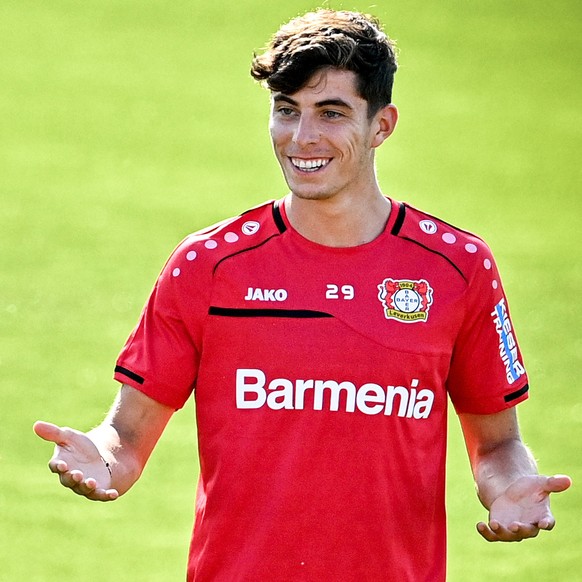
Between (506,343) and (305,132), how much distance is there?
0.78 meters

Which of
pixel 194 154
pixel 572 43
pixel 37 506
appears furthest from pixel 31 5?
pixel 37 506

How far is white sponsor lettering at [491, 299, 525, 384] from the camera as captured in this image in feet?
13.0

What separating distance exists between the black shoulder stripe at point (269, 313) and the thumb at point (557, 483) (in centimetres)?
69

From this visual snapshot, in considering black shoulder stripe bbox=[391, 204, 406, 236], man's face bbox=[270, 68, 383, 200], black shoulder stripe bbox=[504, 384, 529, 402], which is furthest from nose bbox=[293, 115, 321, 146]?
black shoulder stripe bbox=[504, 384, 529, 402]

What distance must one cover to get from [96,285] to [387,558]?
5.01m

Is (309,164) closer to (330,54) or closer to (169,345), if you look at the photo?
(330,54)

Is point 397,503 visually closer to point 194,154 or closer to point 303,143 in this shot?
point 303,143

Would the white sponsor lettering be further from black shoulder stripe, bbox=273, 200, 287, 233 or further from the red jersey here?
black shoulder stripe, bbox=273, 200, 287, 233

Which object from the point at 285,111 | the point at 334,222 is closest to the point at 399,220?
the point at 334,222

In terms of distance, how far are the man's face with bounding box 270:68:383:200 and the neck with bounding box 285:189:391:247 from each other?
47mm

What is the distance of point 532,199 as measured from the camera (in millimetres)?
9961

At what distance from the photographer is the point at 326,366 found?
379 centimetres

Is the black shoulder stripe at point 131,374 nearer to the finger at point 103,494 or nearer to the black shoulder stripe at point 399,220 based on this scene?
the finger at point 103,494

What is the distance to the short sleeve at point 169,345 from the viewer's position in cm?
384
